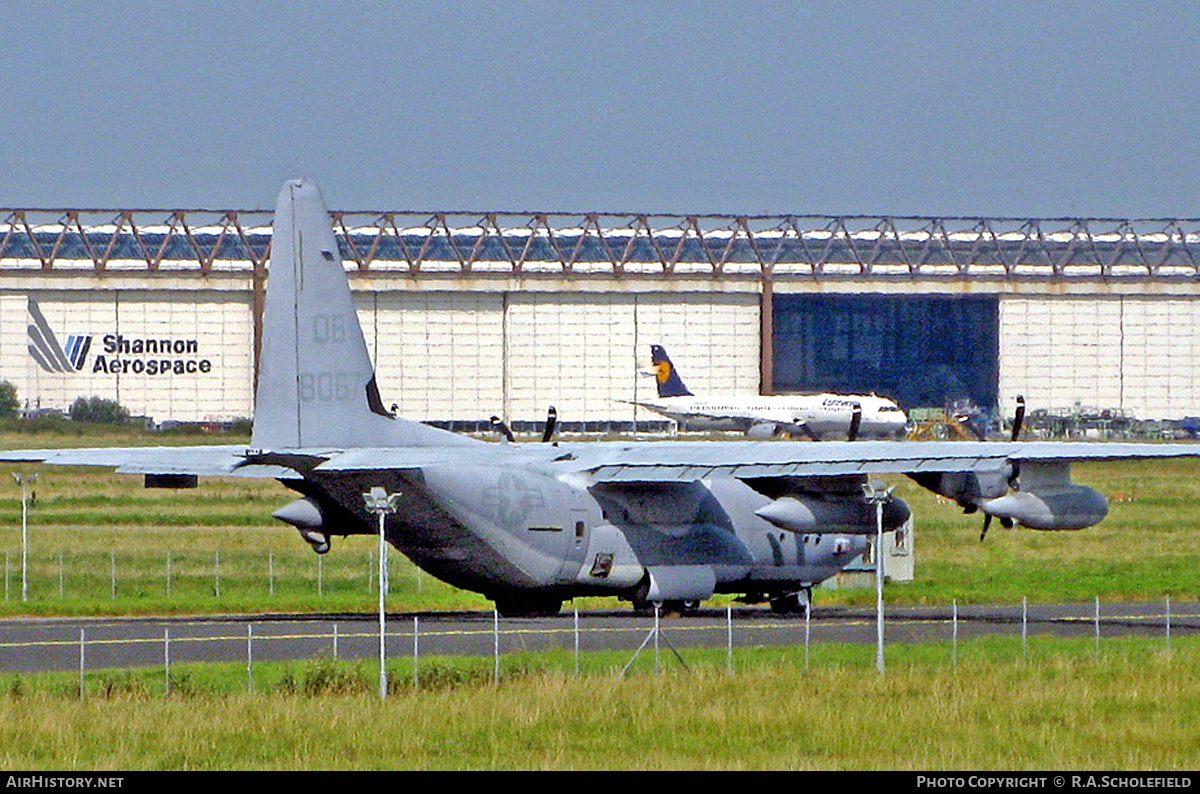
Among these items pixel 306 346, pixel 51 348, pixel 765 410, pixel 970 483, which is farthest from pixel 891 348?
pixel 306 346

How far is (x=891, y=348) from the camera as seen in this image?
13938cm

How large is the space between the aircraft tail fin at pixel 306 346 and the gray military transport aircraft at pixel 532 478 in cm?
3

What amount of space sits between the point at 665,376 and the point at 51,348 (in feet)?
120

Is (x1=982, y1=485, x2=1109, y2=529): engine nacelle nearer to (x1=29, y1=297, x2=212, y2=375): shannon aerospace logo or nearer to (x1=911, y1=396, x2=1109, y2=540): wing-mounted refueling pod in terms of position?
(x1=911, y1=396, x2=1109, y2=540): wing-mounted refueling pod

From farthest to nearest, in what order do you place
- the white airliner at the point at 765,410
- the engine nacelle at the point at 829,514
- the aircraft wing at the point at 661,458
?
1. the white airliner at the point at 765,410
2. the engine nacelle at the point at 829,514
3. the aircraft wing at the point at 661,458

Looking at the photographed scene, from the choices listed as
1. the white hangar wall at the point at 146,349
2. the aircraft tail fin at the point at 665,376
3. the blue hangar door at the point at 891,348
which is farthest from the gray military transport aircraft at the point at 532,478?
the blue hangar door at the point at 891,348

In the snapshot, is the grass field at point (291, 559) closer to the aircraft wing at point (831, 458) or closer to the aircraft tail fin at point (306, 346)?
the aircraft tail fin at point (306, 346)

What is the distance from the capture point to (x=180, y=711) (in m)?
27.0

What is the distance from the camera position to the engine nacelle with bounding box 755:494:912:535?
4297cm

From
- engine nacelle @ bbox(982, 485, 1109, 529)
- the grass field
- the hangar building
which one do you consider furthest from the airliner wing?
the hangar building

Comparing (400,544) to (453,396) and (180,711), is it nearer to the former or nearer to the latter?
(180,711)

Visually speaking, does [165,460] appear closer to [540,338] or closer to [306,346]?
[306,346]

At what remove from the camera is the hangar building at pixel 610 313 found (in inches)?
4660

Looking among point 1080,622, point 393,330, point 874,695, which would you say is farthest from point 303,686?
point 393,330
